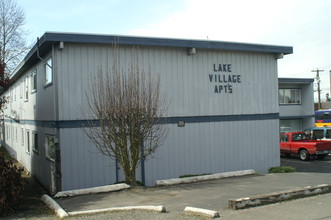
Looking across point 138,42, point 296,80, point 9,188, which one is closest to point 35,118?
point 138,42

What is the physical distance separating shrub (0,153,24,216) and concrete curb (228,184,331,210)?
18.5 ft

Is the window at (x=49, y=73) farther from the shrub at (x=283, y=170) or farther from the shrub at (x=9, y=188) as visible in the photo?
the shrub at (x=283, y=170)

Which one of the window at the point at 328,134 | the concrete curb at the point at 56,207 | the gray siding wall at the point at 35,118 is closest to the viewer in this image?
the concrete curb at the point at 56,207

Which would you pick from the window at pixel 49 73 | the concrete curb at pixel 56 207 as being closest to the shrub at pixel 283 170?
the concrete curb at pixel 56 207

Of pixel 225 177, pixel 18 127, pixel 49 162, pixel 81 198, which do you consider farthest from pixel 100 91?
pixel 18 127

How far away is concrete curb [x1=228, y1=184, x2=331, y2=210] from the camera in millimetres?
8406

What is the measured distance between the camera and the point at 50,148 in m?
14.2

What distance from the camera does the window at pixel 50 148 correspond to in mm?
13703

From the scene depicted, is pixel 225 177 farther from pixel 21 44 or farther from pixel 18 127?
pixel 21 44

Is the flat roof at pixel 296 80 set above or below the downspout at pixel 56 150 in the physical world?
above

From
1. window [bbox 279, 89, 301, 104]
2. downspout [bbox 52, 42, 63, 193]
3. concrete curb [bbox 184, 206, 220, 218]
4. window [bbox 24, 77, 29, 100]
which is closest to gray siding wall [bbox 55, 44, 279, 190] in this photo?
downspout [bbox 52, 42, 63, 193]

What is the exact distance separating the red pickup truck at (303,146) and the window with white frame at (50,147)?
615 inches

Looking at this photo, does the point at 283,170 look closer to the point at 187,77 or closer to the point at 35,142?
the point at 187,77

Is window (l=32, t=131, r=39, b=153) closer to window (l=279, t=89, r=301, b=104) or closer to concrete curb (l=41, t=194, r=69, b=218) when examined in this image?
concrete curb (l=41, t=194, r=69, b=218)
